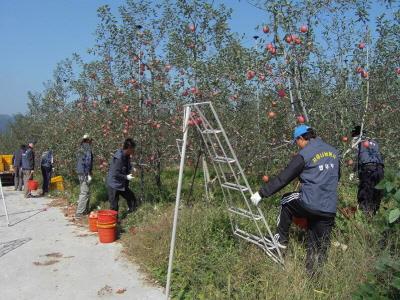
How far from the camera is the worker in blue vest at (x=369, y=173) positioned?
22.8ft

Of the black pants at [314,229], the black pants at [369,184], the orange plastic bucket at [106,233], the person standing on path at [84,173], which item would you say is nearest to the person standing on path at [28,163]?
the person standing on path at [84,173]

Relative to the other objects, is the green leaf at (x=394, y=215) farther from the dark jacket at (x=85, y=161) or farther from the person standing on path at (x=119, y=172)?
the dark jacket at (x=85, y=161)

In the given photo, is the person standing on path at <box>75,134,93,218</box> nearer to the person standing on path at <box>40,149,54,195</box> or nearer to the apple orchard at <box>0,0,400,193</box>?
the apple orchard at <box>0,0,400,193</box>

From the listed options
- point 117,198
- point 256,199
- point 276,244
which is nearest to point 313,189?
point 256,199

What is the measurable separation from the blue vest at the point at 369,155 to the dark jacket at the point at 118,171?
4.32 metres

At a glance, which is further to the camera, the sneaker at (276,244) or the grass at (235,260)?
the sneaker at (276,244)

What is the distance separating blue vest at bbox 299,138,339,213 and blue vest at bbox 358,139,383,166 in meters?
2.29

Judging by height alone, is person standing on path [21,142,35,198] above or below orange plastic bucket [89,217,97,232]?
above

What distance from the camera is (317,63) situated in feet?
21.1

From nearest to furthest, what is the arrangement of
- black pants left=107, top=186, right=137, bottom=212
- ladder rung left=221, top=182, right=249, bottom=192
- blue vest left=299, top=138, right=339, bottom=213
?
blue vest left=299, top=138, right=339, bottom=213 → ladder rung left=221, top=182, right=249, bottom=192 → black pants left=107, top=186, right=137, bottom=212

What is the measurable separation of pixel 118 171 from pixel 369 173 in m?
4.58

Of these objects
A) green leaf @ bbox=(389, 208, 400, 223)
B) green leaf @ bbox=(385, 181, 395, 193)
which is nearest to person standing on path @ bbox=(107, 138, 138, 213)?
green leaf @ bbox=(385, 181, 395, 193)

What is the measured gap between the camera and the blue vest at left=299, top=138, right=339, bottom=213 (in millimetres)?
4781

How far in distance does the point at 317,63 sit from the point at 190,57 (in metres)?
2.90
